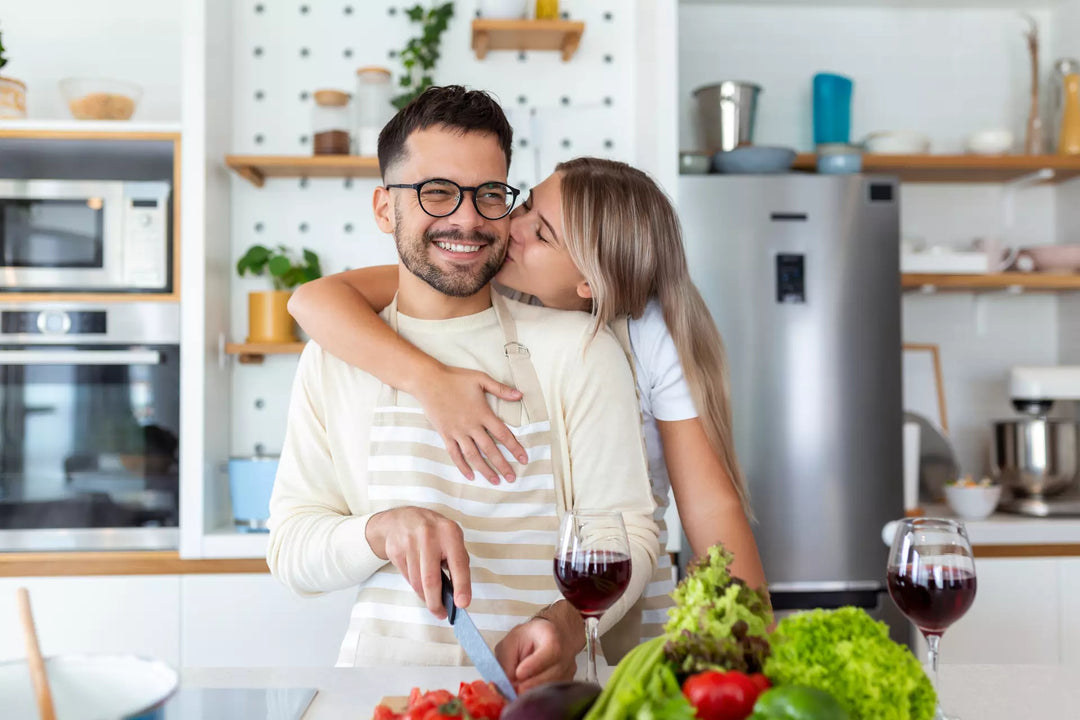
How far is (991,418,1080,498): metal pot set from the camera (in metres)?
2.70

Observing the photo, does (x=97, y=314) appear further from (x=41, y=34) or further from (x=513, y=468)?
(x=513, y=468)

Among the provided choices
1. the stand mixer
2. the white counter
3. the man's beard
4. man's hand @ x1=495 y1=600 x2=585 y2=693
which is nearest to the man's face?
the man's beard

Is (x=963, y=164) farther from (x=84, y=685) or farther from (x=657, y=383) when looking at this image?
(x=84, y=685)

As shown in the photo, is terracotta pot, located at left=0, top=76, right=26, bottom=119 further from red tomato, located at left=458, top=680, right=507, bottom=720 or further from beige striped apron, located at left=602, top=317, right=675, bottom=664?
red tomato, located at left=458, top=680, right=507, bottom=720

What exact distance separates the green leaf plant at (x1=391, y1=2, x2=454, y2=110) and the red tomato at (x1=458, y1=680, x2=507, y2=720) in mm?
2175

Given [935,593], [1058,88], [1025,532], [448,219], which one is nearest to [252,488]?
[448,219]

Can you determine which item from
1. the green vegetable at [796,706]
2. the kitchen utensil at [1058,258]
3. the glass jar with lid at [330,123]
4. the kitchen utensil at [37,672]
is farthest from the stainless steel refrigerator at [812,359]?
the kitchen utensil at [37,672]

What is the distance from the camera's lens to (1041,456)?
2719 mm

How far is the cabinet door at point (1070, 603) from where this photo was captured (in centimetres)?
256

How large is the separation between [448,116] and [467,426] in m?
0.48

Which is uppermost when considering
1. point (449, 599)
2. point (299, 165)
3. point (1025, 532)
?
point (299, 165)

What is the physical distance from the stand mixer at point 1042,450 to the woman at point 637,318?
170 cm

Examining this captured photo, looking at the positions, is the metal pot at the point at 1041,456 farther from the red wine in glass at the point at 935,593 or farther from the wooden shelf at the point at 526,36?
the red wine in glass at the point at 935,593

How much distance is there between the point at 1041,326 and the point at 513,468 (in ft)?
8.75
